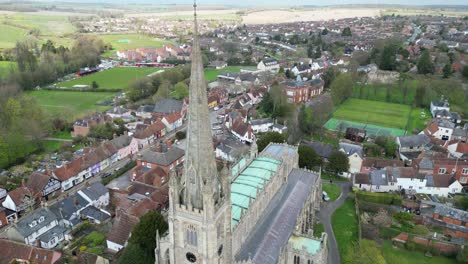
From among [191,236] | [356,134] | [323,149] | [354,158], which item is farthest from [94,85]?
[191,236]

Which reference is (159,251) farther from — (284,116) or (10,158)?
(284,116)

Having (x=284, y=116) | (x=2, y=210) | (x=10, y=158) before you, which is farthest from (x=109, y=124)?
(x=284, y=116)

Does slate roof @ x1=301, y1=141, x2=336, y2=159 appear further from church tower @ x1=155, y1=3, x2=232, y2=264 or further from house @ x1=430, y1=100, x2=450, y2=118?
house @ x1=430, y1=100, x2=450, y2=118

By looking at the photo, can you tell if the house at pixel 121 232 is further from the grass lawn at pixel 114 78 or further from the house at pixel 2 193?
the grass lawn at pixel 114 78

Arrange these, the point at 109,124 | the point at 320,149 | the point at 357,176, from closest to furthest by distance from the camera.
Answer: the point at 357,176, the point at 320,149, the point at 109,124

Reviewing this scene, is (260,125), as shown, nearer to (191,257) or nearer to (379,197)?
(379,197)

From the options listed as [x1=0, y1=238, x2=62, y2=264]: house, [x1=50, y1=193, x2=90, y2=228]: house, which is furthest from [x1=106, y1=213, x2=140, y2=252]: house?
[x1=50, y1=193, x2=90, y2=228]: house
